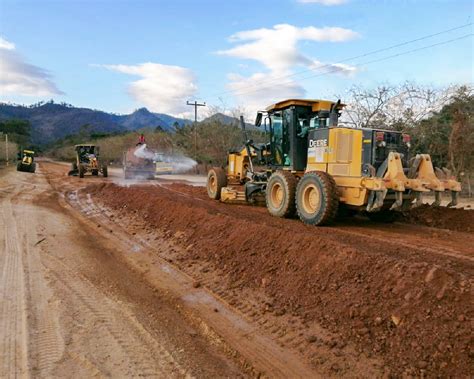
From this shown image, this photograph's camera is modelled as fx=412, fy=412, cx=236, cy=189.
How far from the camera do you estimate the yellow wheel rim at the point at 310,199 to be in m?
8.38

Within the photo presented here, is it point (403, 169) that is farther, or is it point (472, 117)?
point (472, 117)

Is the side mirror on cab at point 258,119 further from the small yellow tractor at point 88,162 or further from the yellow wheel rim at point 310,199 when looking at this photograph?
the small yellow tractor at point 88,162

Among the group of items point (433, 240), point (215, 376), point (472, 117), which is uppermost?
point (472, 117)

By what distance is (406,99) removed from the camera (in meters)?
20.3

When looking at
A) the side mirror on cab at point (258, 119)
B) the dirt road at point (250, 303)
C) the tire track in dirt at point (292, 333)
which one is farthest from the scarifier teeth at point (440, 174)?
the tire track in dirt at point (292, 333)

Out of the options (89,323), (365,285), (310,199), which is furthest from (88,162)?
(365,285)

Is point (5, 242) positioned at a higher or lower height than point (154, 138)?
lower

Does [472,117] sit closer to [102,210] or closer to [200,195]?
[200,195]

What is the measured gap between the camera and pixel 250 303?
5.23 meters

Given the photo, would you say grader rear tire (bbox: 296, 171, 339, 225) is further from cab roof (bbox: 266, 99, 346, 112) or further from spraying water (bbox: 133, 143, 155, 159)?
spraying water (bbox: 133, 143, 155, 159)

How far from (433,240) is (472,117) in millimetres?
11675

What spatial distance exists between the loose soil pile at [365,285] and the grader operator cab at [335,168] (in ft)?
2.43

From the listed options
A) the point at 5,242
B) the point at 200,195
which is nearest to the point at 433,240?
the point at 5,242

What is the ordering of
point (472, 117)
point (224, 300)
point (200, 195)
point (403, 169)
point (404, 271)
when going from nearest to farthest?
1. point (404, 271)
2. point (224, 300)
3. point (403, 169)
4. point (200, 195)
5. point (472, 117)
